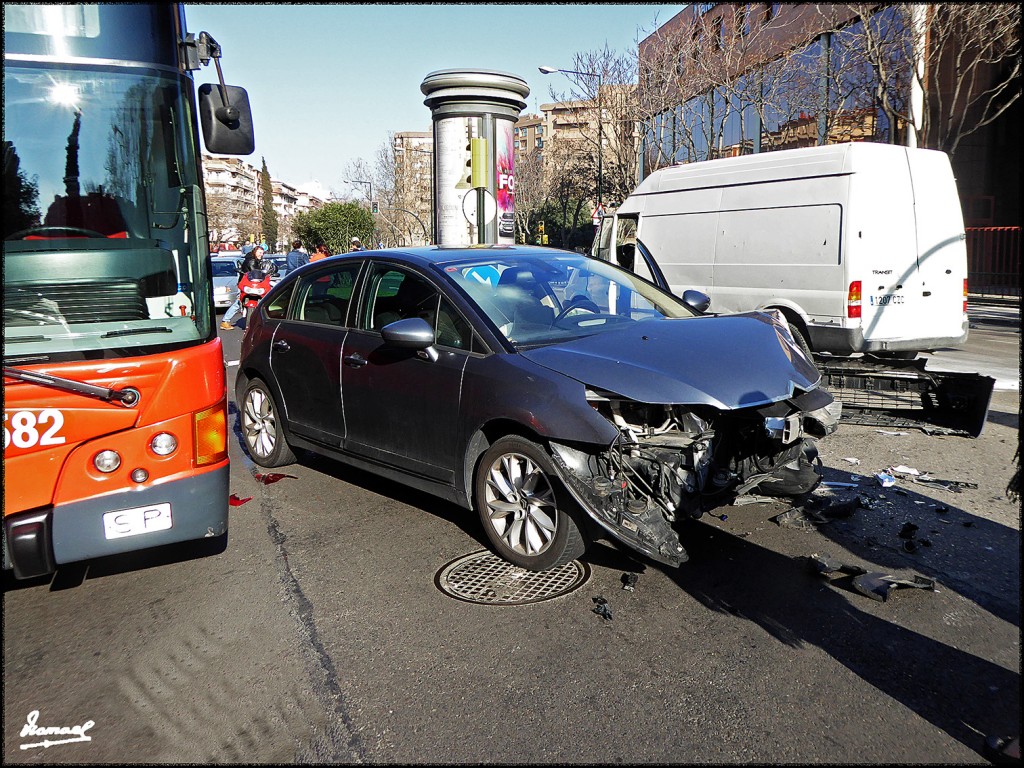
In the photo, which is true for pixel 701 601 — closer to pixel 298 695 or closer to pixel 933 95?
pixel 298 695

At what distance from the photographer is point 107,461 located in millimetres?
3760

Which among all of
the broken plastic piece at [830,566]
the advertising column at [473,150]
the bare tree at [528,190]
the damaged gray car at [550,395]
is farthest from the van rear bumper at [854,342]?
the bare tree at [528,190]

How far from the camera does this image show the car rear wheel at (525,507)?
416 cm

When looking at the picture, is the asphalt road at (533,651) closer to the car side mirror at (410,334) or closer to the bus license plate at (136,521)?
the bus license plate at (136,521)

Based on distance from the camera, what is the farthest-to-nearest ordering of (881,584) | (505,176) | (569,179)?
(569,179), (505,176), (881,584)

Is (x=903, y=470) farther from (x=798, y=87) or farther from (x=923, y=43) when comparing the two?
(x=798, y=87)

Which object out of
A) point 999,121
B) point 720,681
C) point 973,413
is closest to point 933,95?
point 999,121

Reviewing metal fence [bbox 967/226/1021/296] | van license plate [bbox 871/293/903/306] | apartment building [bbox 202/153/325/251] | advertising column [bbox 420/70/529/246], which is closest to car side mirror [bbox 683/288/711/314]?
van license plate [bbox 871/293/903/306]

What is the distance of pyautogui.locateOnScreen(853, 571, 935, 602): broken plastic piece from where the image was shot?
3926 mm

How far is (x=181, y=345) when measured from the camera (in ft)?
13.0

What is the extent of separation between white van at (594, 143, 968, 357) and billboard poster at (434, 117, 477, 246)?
11185 millimetres

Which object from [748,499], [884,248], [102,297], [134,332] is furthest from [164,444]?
[884,248]

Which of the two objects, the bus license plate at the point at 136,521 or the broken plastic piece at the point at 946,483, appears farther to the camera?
the broken plastic piece at the point at 946,483

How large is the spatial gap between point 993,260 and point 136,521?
83.9ft
